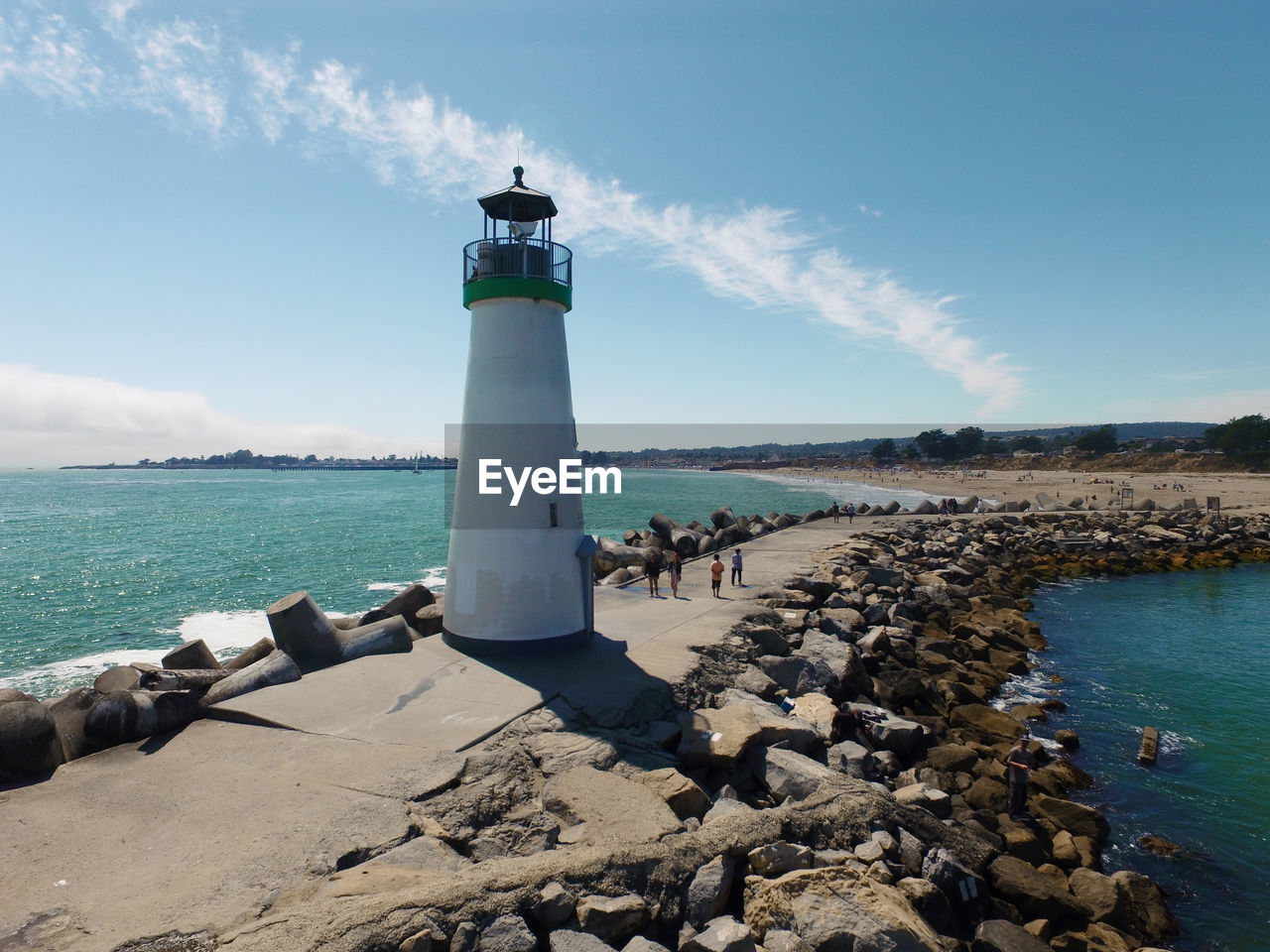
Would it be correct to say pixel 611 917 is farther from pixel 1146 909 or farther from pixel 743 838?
pixel 1146 909

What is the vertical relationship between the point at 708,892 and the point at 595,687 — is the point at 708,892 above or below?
below

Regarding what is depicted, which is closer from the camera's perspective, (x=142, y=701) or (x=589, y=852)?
(x=589, y=852)

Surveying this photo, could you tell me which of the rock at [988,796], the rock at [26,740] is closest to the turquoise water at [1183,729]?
the rock at [988,796]

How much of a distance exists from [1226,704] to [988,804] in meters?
9.54

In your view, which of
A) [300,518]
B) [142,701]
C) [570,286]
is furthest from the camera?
[300,518]

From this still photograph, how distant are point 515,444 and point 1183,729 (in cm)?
1373

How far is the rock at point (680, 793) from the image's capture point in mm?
7117

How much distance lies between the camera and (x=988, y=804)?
9133mm

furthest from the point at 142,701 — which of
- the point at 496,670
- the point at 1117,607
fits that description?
the point at 1117,607

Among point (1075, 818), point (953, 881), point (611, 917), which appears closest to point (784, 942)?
point (611, 917)

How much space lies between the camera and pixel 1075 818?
923cm

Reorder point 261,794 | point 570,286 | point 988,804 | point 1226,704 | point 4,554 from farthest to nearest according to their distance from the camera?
1. point 4,554
2. point 1226,704
3. point 570,286
4. point 988,804
5. point 261,794

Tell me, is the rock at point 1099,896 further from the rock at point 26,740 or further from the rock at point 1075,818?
the rock at point 26,740

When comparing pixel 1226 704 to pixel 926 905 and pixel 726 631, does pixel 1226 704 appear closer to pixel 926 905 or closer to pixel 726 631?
pixel 726 631
